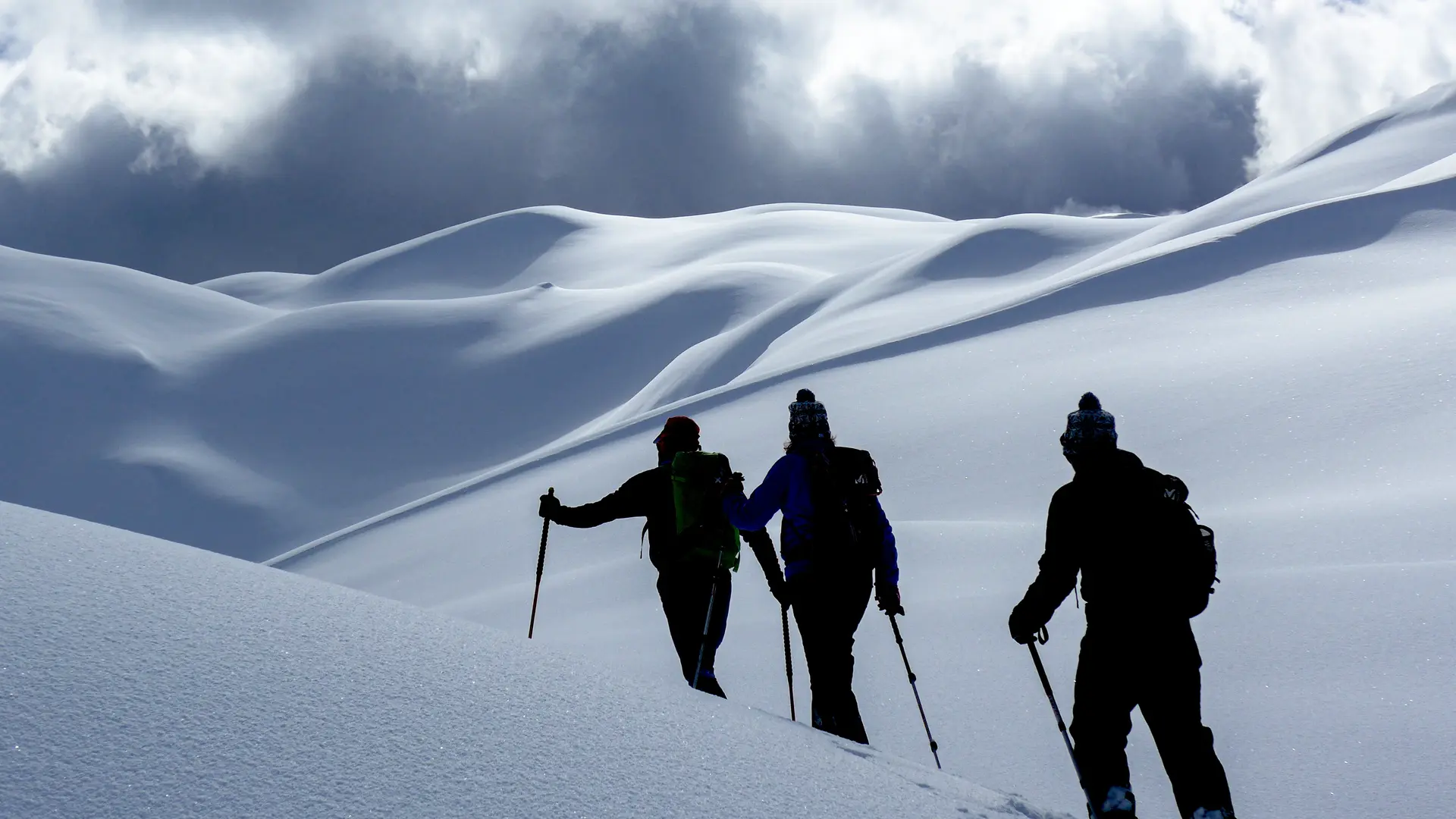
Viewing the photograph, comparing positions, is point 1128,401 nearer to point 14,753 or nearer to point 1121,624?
point 1121,624

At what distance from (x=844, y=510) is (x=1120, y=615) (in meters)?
1.32

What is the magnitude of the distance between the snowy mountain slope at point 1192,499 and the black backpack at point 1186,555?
1018 millimetres

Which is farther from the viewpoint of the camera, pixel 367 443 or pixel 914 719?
pixel 367 443

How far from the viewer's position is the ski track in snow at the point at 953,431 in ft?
17.5

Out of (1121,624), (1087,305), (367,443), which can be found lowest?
(1121,624)

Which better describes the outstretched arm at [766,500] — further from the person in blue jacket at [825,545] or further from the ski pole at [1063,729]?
the ski pole at [1063,729]

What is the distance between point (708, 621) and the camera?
17.3ft

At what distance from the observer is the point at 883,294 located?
33844mm

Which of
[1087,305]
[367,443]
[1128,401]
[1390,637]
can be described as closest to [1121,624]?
[1390,637]

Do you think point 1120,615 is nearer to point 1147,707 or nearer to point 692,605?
point 1147,707

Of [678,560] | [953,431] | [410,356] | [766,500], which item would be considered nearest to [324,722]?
[766,500]

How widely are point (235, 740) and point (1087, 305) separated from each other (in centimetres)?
1742

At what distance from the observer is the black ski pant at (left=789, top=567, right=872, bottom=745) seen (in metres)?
4.75

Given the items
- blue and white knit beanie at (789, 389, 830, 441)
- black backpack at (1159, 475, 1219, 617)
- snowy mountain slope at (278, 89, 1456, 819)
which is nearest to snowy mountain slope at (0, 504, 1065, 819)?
black backpack at (1159, 475, 1219, 617)
